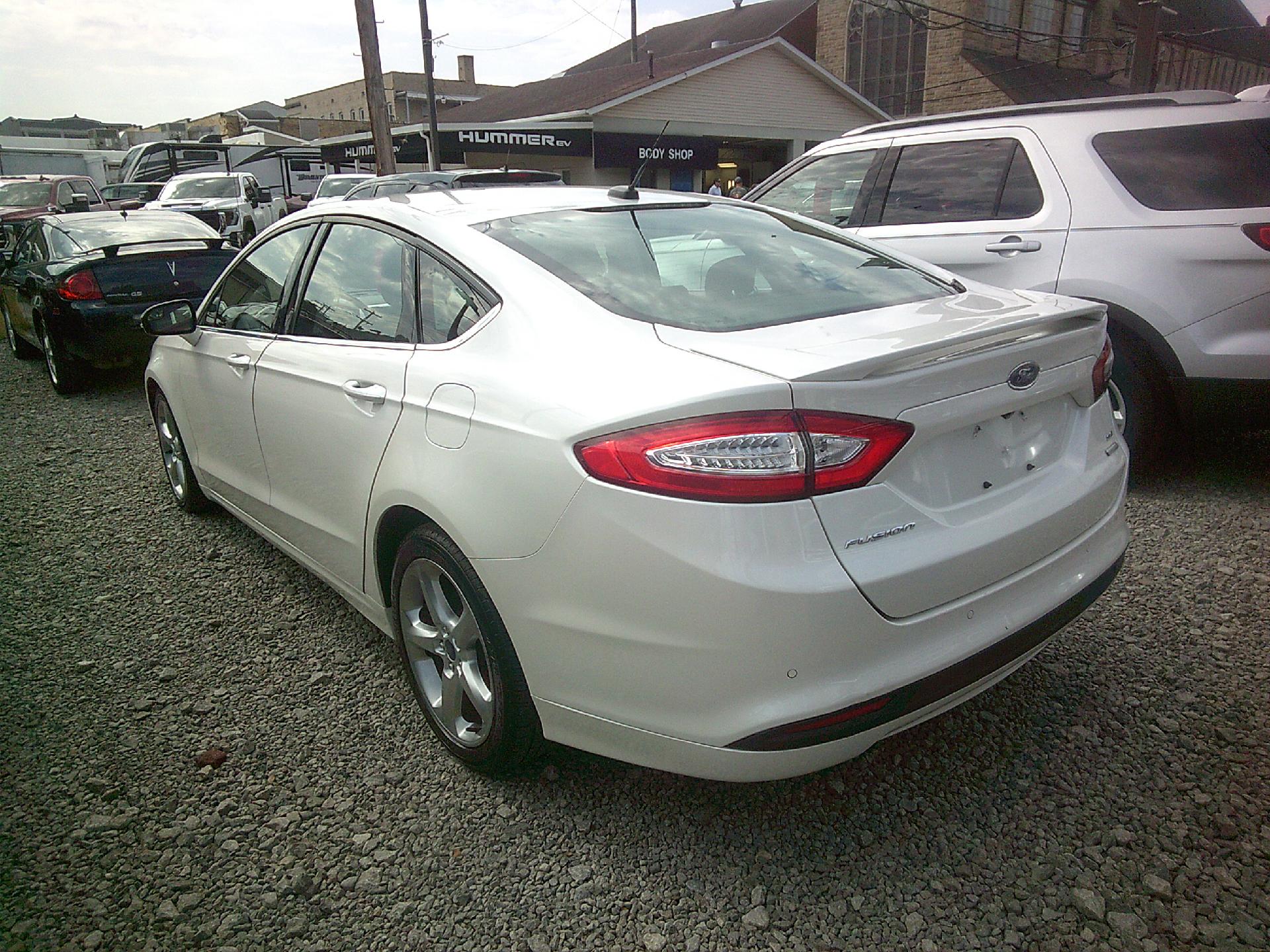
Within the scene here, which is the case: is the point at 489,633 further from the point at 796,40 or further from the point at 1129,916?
the point at 796,40

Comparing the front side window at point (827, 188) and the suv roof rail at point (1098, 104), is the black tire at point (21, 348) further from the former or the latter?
the suv roof rail at point (1098, 104)

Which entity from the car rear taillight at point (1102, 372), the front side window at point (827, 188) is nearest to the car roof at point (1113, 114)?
the front side window at point (827, 188)

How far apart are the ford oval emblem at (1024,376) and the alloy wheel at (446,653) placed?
4.61ft

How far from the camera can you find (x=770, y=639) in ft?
5.97

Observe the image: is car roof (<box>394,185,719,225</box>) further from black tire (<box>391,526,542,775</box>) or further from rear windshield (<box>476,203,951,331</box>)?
black tire (<box>391,526,542,775</box>)

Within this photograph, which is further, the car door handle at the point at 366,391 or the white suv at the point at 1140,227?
the white suv at the point at 1140,227

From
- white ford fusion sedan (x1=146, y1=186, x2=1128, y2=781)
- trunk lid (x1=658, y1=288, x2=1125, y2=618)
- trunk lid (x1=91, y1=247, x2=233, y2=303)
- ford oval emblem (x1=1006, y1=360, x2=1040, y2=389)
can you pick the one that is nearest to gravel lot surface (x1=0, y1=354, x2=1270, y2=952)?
white ford fusion sedan (x1=146, y1=186, x2=1128, y2=781)

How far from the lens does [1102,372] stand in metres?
2.55

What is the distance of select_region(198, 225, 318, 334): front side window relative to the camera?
3.43 metres

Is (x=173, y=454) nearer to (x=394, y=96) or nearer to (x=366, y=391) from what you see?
(x=366, y=391)

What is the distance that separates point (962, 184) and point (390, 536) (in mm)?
3878

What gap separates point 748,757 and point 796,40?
123 ft

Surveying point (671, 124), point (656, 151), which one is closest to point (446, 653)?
point (671, 124)

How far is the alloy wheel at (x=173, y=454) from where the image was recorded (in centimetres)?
457
